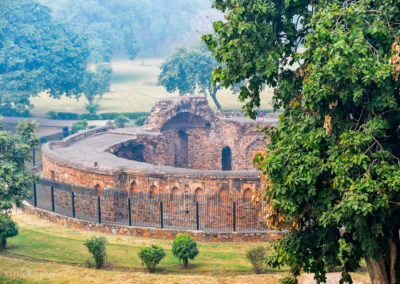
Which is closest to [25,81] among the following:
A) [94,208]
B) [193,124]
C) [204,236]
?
[193,124]

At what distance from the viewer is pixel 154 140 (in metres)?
37.2

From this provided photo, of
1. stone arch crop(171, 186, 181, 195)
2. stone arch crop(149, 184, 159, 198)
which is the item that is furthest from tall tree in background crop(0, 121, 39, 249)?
stone arch crop(171, 186, 181, 195)

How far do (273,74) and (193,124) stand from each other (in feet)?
88.5

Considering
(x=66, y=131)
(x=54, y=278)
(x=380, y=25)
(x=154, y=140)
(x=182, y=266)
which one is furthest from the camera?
(x=66, y=131)

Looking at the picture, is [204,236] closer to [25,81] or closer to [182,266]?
[182,266]

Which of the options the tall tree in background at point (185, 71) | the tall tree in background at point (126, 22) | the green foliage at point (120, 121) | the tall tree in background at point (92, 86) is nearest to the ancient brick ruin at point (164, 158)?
the green foliage at point (120, 121)

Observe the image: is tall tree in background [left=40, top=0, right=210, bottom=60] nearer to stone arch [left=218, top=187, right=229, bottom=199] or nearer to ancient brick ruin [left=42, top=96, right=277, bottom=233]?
ancient brick ruin [left=42, top=96, right=277, bottom=233]

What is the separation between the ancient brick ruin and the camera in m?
24.9

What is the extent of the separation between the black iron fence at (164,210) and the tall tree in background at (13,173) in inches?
160

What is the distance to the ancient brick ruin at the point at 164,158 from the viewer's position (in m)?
24.9

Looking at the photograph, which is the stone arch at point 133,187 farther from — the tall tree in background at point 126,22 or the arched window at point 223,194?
the tall tree in background at point 126,22

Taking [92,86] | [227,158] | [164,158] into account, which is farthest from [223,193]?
[92,86]

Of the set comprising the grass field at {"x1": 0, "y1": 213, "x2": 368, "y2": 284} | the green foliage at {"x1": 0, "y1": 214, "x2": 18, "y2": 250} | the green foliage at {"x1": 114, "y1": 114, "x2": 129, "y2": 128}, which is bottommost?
the grass field at {"x1": 0, "y1": 213, "x2": 368, "y2": 284}

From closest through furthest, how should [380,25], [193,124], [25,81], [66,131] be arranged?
[380,25] < [193,124] < [66,131] < [25,81]
